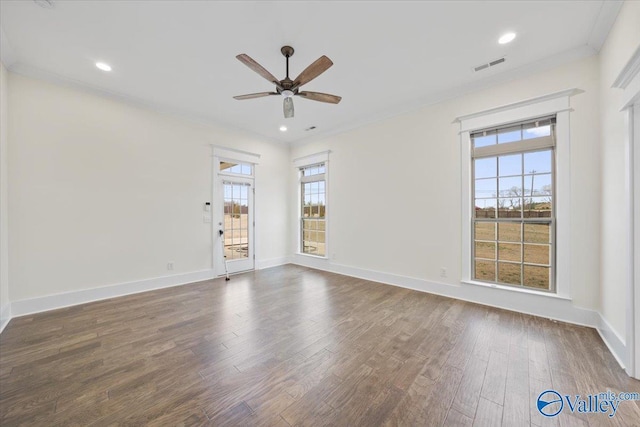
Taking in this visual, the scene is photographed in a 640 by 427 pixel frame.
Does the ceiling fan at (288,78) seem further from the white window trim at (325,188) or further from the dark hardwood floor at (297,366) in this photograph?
the dark hardwood floor at (297,366)

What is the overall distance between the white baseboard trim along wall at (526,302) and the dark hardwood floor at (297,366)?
13cm

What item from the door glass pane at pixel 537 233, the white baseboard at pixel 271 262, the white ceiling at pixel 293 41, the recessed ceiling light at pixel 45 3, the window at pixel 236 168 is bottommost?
the white baseboard at pixel 271 262

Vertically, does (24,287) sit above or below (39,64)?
below

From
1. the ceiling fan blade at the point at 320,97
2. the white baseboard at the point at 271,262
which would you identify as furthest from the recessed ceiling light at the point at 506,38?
the white baseboard at the point at 271,262

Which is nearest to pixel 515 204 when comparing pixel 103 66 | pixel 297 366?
pixel 297 366

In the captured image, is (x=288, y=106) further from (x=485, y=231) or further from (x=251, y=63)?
(x=485, y=231)

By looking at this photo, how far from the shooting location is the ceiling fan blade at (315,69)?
2210 mm

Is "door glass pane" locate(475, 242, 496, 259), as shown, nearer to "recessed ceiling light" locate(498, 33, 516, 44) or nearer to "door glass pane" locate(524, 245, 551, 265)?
"door glass pane" locate(524, 245, 551, 265)

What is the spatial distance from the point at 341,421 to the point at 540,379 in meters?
1.60

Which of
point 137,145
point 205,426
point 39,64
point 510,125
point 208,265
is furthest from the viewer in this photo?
point 208,265

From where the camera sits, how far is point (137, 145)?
12.7ft

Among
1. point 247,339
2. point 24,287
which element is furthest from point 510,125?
point 24,287

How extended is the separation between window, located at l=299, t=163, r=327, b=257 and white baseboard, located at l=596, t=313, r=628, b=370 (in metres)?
4.07

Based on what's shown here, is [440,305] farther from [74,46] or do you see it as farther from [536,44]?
[74,46]
